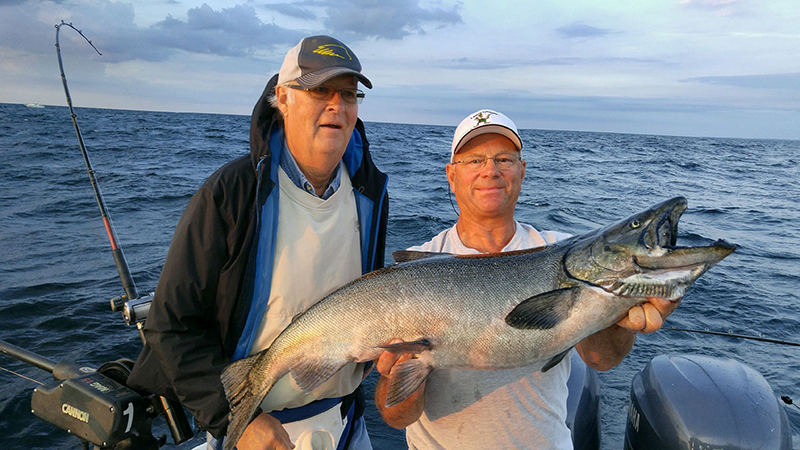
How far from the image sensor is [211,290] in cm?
263

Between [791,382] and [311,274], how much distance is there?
770cm

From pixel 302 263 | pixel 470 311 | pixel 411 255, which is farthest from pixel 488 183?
pixel 302 263

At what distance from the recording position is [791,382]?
705 centimetres

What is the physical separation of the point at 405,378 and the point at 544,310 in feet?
2.76

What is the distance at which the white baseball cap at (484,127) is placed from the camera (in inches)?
127

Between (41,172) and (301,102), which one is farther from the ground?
(301,102)

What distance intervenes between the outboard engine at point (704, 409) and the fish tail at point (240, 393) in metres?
3.01

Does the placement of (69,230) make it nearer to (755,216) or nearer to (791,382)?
(791,382)

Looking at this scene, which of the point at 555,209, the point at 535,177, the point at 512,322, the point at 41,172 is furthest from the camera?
the point at 535,177

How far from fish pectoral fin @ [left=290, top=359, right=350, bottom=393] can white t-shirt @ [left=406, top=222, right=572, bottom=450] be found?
640 millimetres

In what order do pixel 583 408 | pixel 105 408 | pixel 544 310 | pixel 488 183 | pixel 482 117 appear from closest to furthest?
pixel 544 310 → pixel 105 408 → pixel 488 183 → pixel 482 117 → pixel 583 408

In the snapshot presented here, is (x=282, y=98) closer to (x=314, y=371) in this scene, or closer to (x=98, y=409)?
(x=314, y=371)

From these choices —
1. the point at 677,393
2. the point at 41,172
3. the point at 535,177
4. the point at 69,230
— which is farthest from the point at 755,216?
the point at 41,172

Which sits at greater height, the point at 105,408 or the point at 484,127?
the point at 484,127
